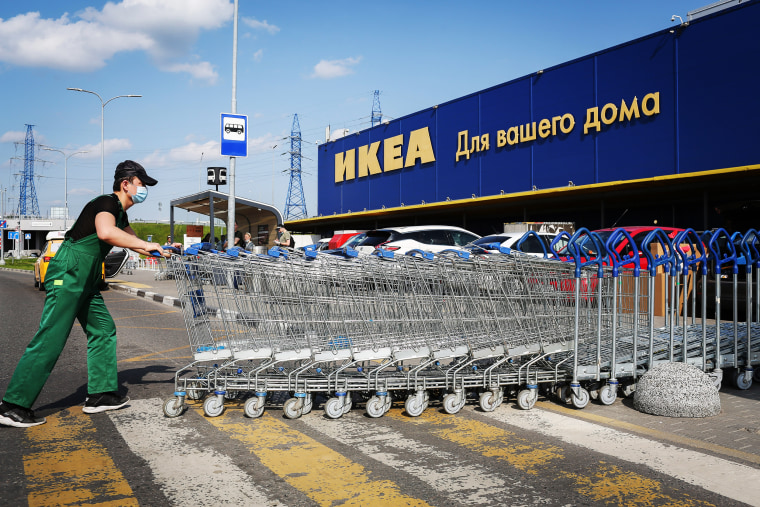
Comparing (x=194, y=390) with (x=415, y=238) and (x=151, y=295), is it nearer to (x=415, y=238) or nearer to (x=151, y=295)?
(x=415, y=238)

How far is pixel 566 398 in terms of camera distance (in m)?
5.41

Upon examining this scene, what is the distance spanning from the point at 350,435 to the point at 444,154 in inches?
850

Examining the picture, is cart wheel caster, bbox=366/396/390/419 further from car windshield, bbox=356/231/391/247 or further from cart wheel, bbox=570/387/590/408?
car windshield, bbox=356/231/391/247

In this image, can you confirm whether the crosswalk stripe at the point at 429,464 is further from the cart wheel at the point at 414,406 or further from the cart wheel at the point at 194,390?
the cart wheel at the point at 194,390

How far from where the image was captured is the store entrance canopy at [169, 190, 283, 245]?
78.9 ft

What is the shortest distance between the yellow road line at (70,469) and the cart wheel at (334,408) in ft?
5.26

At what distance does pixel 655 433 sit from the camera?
457 centimetres

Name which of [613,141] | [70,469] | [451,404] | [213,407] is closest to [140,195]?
[213,407]

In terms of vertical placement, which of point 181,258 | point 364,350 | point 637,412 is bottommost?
point 637,412

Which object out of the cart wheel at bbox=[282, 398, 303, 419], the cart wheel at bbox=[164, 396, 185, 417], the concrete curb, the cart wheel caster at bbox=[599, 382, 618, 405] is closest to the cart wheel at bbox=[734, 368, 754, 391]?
the cart wheel caster at bbox=[599, 382, 618, 405]

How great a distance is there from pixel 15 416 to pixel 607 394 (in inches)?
183

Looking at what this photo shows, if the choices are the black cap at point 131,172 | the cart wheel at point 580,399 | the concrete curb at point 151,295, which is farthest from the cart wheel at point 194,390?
the concrete curb at point 151,295

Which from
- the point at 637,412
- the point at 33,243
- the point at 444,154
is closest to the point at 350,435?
the point at 637,412

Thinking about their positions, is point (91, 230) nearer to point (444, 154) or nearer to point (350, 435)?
point (350, 435)
